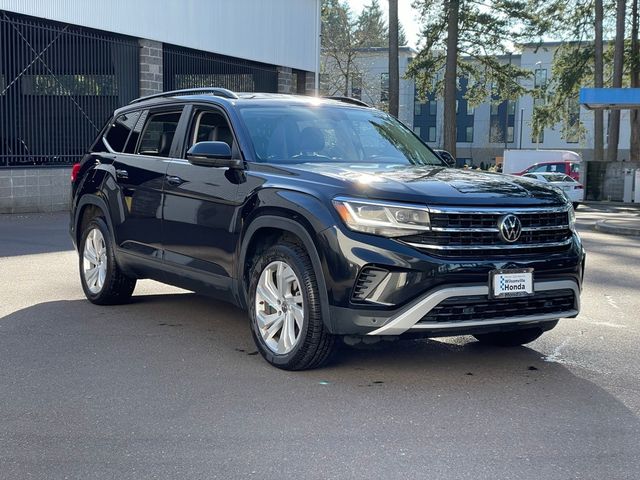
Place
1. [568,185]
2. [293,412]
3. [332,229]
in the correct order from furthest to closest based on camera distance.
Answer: [568,185] → [332,229] → [293,412]

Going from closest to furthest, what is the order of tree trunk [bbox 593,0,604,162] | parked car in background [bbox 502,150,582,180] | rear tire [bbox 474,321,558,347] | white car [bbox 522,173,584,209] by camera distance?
rear tire [bbox 474,321,558,347] < white car [bbox 522,173,584,209] < tree trunk [bbox 593,0,604,162] < parked car in background [bbox 502,150,582,180]

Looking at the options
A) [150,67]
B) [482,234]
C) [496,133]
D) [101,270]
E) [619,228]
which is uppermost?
[150,67]

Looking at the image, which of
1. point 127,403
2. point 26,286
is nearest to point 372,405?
point 127,403

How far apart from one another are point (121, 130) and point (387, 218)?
3845mm

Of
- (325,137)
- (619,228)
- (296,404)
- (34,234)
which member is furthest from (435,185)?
(619,228)

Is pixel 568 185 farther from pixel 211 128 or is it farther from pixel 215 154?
pixel 215 154

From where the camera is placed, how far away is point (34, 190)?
1908 centimetres

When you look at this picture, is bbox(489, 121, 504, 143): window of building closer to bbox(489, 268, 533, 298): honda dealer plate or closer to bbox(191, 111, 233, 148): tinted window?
bbox(191, 111, 233, 148): tinted window

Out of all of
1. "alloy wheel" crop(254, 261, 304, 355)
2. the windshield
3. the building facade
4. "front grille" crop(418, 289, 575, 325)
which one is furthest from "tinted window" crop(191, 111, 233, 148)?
the building facade

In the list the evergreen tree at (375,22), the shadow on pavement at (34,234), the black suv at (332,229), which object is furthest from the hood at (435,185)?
the evergreen tree at (375,22)

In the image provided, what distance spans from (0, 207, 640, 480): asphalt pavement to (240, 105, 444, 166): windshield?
143 cm

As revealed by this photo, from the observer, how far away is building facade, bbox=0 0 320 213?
18.4m

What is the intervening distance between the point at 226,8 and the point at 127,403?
2284 centimetres

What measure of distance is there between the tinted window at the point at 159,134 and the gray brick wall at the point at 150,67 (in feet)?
51.0
